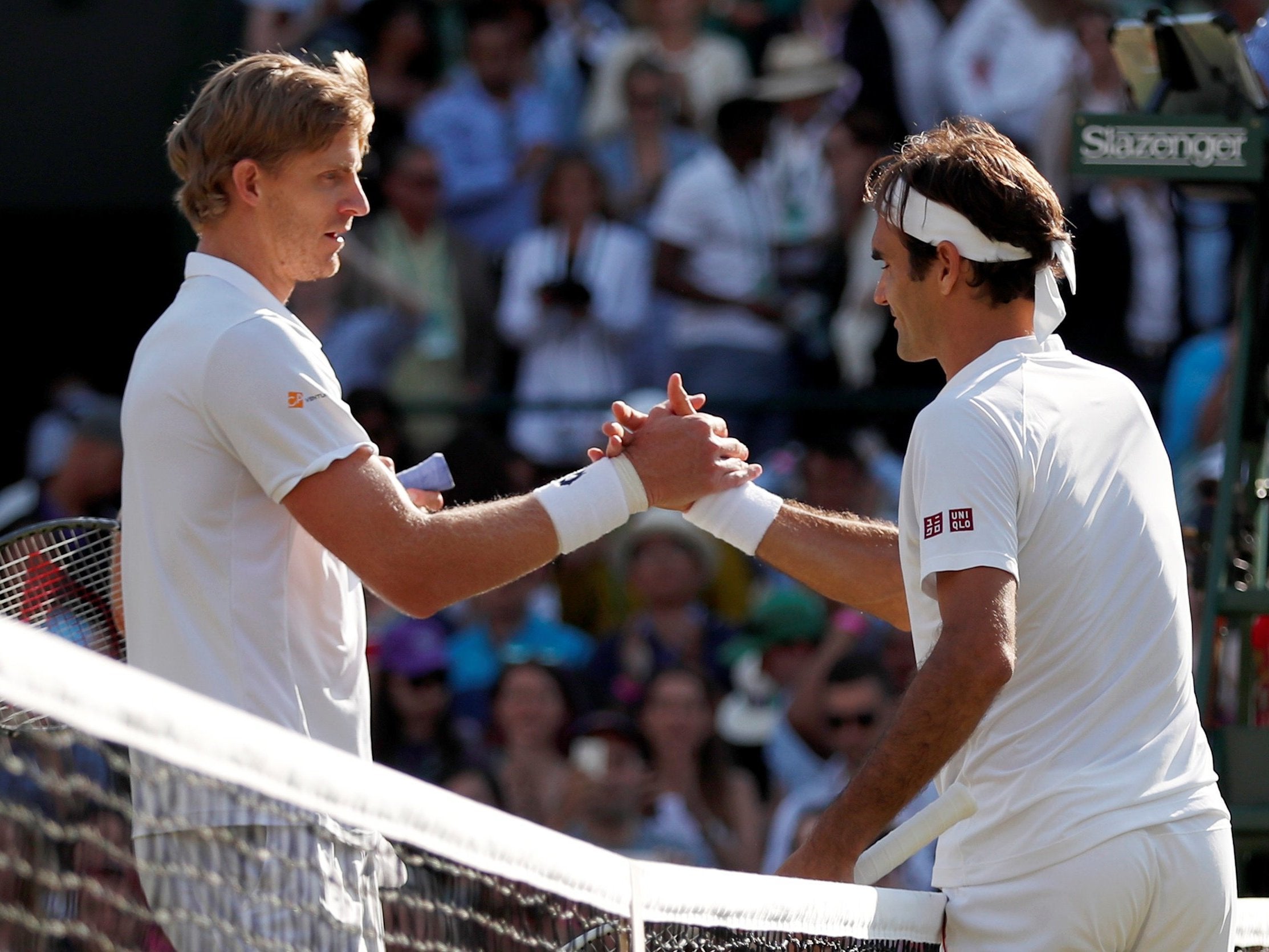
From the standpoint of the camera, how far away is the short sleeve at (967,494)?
101 inches

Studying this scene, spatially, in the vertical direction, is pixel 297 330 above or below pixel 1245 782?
above

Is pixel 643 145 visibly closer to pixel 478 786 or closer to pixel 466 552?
pixel 478 786

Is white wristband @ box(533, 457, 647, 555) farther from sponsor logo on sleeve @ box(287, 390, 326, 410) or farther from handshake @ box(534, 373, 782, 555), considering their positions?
sponsor logo on sleeve @ box(287, 390, 326, 410)

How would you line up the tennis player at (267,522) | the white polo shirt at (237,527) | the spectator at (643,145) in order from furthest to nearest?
the spectator at (643,145), the white polo shirt at (237,527), the tennis player at (267,522)

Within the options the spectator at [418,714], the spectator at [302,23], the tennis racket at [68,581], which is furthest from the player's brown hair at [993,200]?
the spectator at [302,23]

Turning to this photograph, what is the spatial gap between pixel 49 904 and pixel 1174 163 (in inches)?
127

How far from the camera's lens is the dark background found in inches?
360

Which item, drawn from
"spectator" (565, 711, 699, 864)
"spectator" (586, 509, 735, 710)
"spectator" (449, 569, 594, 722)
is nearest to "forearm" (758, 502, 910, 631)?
"spectator" (565, 711, 699, 864)

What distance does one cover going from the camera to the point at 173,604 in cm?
280

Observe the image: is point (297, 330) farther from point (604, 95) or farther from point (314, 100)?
point (604, 95)

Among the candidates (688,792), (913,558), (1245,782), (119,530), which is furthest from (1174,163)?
(688,792)

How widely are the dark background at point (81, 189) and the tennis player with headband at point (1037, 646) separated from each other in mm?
7005

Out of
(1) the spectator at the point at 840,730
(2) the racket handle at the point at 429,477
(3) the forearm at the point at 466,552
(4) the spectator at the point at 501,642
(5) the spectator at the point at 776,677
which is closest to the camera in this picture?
(3) the forearm at the point at 466,552

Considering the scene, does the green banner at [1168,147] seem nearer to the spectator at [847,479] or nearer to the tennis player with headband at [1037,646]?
the tennis player with headband at [1037,646]
